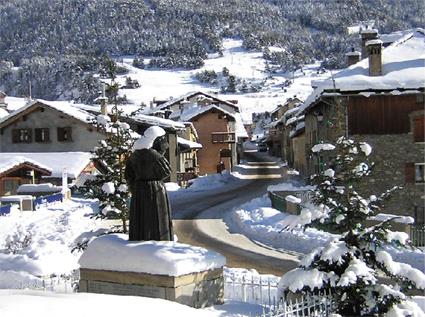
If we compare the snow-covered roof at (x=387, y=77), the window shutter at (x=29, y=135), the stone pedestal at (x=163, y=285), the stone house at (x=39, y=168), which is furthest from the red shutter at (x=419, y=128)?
the window shutter at (x=29, y=135)

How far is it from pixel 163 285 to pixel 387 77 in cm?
2137

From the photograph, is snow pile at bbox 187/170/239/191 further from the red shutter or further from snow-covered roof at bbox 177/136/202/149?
the red shutter

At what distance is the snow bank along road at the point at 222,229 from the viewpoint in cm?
2122

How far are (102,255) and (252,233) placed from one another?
1569cm

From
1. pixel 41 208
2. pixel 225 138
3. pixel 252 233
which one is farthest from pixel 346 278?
pixel 225 138

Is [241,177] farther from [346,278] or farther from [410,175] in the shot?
[346,278]

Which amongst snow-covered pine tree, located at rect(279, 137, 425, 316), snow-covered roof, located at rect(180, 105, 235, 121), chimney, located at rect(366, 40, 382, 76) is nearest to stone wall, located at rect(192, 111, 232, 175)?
snow-covered roof, located at rect(180, 105, 235, 121)

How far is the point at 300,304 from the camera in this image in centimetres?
1045

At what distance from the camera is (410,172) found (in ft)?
95.7

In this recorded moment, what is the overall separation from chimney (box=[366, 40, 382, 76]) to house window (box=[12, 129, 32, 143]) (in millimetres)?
28088

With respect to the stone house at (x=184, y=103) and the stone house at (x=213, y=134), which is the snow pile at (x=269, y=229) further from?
the stone house at (x=184, y=103)

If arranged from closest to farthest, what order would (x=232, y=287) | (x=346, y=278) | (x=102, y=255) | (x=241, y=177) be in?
(x=346, y=278), (x=102, y=255), (x=232, y=287), (x=241, y=177)

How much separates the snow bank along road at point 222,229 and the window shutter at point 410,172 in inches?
335

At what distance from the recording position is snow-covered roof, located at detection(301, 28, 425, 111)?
28.8 m
